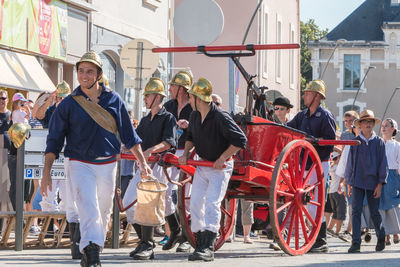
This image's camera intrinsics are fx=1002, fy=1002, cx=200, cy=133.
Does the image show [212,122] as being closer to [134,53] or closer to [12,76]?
[134,53]

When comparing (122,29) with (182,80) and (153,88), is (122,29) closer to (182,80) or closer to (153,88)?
(182,80)

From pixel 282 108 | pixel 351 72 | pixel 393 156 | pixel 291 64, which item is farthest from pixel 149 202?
pixel 351 72

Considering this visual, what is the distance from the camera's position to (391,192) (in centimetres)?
1458

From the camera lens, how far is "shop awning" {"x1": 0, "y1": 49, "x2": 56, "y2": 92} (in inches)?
699

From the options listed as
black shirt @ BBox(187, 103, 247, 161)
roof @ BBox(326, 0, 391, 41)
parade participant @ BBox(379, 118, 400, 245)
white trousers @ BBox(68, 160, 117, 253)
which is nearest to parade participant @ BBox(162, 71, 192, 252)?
black shirt @ BBox(187, 103, 247, 161)

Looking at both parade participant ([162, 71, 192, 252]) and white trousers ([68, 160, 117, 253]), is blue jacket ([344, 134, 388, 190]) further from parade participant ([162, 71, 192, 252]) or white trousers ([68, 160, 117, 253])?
white trousers ([68, 160, 117, 253])

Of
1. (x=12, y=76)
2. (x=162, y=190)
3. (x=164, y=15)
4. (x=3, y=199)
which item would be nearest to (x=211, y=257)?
(x=162, y=190)

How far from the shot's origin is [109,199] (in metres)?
8.21

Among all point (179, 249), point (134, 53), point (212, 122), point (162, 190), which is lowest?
point (179, 249)

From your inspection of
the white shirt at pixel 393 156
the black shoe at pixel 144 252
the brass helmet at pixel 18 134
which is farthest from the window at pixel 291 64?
the black shoe at pixel 144 252

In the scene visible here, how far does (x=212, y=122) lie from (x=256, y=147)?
77 centimetres

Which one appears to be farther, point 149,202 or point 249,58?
point 249,58

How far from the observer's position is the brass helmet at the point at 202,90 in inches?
389

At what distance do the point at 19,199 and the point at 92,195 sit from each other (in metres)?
3.01
